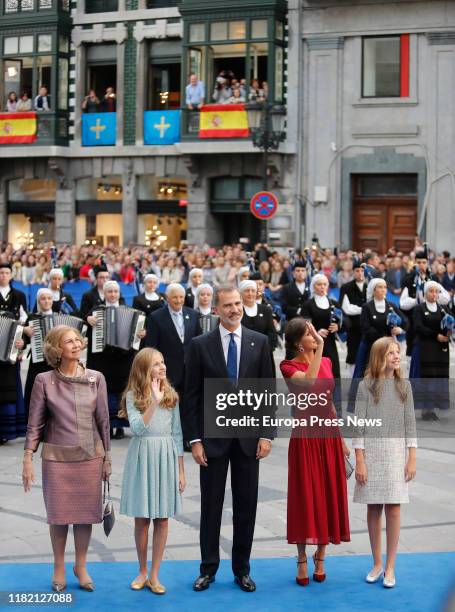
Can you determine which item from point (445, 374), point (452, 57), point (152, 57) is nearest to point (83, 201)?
point (152, 57)

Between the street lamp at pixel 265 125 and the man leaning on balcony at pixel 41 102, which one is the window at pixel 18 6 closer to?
the man leaning on balcony at pixel 41 102

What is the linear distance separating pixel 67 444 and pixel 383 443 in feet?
7.16

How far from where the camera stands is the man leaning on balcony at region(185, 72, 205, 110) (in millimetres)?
34656

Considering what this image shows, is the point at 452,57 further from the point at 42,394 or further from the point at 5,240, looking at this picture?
the point at 42,394

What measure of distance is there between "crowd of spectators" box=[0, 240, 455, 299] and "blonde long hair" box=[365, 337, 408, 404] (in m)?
13.9

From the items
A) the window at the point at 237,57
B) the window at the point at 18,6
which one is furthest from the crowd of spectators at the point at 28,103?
the window at the point at 237,57

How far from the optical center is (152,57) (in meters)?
36.4

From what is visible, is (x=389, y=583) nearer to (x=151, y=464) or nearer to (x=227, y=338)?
(x=151, y=464)

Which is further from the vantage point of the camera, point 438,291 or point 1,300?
point 438,291

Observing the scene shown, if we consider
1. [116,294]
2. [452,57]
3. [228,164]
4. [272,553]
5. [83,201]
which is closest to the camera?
[272,553]

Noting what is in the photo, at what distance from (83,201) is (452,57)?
12152mm

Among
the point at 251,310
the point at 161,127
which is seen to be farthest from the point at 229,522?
the point at 161,127

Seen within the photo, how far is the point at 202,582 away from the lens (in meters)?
8.23

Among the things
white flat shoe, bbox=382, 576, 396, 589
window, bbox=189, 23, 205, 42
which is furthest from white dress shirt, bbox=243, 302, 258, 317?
window, bbox=189, 23, 205, 42
